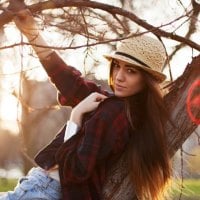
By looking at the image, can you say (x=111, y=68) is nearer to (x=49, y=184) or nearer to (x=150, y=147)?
(x=150, y=147)

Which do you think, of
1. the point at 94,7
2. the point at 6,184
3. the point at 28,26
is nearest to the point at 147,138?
the point at 94,7

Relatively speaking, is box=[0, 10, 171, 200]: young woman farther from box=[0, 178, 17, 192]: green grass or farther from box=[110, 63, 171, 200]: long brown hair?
box=[0, 178, 17, 192]: green grass

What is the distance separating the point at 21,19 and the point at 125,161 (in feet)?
2.67

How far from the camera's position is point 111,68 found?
9.48ft

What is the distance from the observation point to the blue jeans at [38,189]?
2828 mm

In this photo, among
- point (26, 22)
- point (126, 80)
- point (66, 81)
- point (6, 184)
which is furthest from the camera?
point (6, 184)

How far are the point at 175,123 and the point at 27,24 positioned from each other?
0.83 meters

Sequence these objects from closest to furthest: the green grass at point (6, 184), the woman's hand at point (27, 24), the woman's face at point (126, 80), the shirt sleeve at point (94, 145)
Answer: the shirt sleeve at point (94, 145)
the woman's face at point (126, 80)
the woman's hand at point (27, 24)
the green grass at point (6, 184)

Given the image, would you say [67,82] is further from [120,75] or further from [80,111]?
[120,75]

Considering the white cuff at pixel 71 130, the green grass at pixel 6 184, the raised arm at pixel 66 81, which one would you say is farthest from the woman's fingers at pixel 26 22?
the green grass at pixel 6 184

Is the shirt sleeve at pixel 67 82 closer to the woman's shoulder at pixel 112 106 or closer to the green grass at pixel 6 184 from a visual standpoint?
the woman's shoulder at pixel 112 106

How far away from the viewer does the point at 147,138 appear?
2.84 m

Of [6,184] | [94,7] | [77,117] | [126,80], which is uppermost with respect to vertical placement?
[94,7]

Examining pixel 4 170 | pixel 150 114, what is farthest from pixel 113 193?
pixel 4 170
